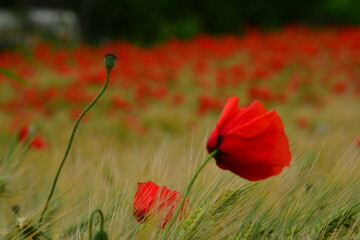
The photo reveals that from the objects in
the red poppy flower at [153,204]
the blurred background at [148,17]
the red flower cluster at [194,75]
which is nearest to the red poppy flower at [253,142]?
the red poppy flower at [153,204]

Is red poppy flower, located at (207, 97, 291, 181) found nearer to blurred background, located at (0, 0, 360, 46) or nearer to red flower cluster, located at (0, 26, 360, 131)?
red flower cluster, located at (0, 26, 360, 131)

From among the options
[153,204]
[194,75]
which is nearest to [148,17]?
[194,75]

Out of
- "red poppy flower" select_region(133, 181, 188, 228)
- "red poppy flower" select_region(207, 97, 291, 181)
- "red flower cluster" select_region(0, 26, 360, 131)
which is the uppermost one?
"red poppy flower" select_region(207, 97, 291, 181)

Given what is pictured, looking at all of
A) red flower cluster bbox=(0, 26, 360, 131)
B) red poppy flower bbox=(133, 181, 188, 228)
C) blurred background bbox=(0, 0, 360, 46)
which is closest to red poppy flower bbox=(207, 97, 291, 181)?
red poppy flower bbox=(133, 181, 188, 228)

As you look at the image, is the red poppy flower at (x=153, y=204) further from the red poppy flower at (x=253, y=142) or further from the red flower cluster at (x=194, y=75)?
the red flower cluster at (x=194, y=75)

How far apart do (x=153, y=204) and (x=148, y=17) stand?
6.25 metres

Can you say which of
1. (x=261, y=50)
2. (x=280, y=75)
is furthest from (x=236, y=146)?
(x=261, y=50)

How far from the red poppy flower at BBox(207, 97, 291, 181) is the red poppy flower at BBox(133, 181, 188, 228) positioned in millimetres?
87

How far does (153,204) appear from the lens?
65 cm

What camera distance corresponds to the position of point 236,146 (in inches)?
23.3

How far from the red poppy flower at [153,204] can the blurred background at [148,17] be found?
232 inches

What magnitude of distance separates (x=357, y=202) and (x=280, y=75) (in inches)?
155

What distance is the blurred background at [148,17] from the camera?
22.1 ft

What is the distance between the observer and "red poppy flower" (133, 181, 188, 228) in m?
0.64
